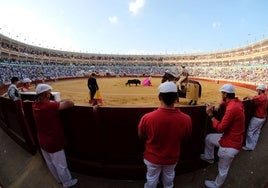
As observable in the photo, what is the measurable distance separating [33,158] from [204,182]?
11.0 ft

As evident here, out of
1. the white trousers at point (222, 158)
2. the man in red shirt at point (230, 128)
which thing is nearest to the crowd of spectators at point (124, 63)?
the white trousers at point (222, 158)

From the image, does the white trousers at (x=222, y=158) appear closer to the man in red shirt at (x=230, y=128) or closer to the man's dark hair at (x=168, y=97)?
the man in red shirt at (x=230, y=128)

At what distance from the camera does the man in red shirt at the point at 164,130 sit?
2139mm

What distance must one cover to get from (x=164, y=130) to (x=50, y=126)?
1684mm

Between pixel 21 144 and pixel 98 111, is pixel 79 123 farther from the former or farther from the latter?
pixel 21 144

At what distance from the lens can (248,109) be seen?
442cm

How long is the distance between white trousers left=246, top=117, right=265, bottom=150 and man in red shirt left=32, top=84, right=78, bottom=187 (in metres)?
3.82

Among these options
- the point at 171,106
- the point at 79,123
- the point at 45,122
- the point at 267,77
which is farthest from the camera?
the point at 267,77

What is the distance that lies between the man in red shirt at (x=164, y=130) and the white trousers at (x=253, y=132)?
2956 mm

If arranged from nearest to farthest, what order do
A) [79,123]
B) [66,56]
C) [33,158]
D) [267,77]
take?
[79,123] < [33,158] < [267,77] < [66,56]

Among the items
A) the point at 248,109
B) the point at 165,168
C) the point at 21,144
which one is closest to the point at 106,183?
the point at 165,168

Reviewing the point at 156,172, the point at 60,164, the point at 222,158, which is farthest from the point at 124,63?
the point at 156,172

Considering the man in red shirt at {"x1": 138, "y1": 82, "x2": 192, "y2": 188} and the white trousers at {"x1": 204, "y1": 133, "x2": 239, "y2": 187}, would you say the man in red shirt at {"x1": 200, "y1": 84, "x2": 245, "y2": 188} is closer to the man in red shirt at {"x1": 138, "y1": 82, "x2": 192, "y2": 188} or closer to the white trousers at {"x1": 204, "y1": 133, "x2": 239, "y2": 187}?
the white trousers at {"x1": 204, "y1": 133, "x2": 239, "y2": 187}

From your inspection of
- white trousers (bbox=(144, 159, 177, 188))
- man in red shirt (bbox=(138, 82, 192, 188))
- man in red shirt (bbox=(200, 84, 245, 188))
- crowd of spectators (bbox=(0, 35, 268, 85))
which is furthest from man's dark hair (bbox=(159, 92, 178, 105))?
crowd of spectators (bbox=(0, 35, 268, 85))
